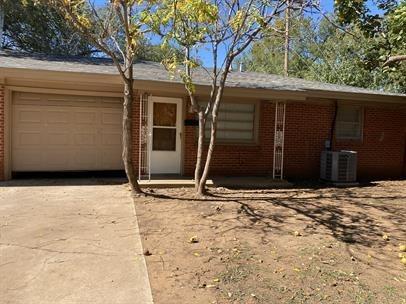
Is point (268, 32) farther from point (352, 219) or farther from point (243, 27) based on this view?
point (352, 219)

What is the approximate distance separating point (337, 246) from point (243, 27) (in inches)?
180

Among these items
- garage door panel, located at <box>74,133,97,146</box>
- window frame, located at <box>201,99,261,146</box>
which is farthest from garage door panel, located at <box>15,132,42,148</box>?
window frame, located at <box>201,99,261,146</box>

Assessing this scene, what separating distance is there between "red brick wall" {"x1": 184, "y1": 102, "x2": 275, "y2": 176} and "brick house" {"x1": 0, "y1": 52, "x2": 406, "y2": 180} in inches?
1.1

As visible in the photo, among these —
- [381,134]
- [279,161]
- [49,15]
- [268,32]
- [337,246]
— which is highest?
[49,15]

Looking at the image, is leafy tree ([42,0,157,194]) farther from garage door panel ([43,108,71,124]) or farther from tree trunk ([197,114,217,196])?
garage door panel ([43,108,71,124])

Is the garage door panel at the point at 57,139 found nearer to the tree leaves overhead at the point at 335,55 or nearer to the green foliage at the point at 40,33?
→ the tree leaves overhead at the point at 335,55

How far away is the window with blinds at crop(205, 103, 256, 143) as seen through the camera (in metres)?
11.2

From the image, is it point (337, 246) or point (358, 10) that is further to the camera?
point (358, 10)

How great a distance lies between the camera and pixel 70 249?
5152mm

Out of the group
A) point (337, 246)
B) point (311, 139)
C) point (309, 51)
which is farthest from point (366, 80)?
point (337, 246)

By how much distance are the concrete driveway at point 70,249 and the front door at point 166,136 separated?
2390mm

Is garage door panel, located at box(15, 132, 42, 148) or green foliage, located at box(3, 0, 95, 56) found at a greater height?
green foliage, located at box(3, 0, 95, 56)

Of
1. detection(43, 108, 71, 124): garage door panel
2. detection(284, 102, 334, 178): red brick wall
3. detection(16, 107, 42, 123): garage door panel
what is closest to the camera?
detection(16, 107, 42, 123): garage door panel

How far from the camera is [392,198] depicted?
916cm
